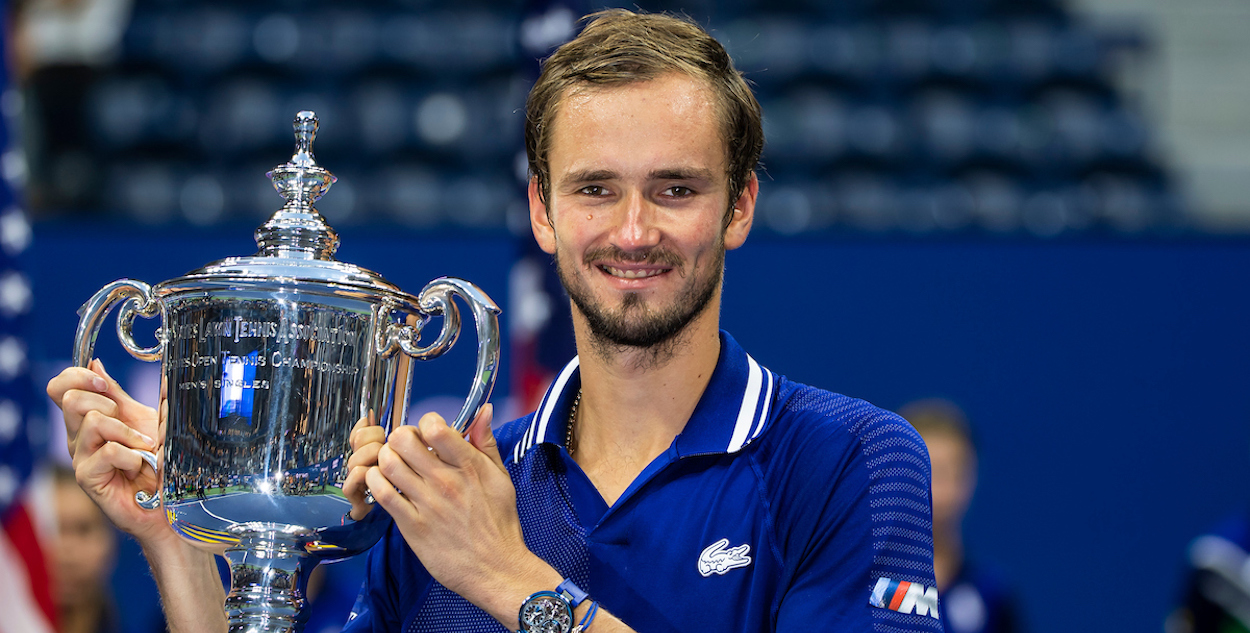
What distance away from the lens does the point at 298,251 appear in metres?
1.58

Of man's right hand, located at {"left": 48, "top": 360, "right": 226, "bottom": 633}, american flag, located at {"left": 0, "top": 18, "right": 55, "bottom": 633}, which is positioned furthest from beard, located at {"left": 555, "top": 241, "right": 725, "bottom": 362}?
american flag, located at {"left": 0, "top": 18, "right": 55, "bottom": 633}

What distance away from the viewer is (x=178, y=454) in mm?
1531

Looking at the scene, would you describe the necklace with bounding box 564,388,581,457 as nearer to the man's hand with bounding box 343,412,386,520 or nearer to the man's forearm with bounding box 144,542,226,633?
the man's hand with bounding box 343,412,386,520

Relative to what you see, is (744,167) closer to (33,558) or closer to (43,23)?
(33,558)

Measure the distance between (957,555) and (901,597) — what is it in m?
3.04

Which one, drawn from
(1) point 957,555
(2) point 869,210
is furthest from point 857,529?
(2) point 869,210

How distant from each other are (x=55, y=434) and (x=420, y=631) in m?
3.79

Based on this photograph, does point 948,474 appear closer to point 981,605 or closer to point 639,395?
point 981,605

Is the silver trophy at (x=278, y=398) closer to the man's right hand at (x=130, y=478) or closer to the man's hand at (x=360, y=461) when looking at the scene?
the man's hand at (x=360, y=461)

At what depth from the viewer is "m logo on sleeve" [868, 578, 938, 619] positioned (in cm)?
148

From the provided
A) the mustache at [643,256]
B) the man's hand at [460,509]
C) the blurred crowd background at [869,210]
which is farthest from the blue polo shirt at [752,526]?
the blurred crowd background at [869,210]

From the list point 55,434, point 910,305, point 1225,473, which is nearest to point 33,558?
point 55,434

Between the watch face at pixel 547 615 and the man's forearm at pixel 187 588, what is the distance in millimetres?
535

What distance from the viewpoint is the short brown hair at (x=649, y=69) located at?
1.61m
